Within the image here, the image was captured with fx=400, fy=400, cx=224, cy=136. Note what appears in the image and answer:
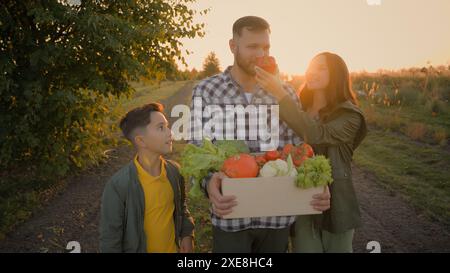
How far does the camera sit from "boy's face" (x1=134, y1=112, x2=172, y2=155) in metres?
3.61

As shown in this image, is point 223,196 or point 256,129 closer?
point 223,196

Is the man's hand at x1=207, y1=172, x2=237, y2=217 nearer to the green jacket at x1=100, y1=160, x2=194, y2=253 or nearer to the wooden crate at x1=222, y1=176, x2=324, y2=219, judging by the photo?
the wooden crate at x1=222, y1=176, x2=324, y2=219

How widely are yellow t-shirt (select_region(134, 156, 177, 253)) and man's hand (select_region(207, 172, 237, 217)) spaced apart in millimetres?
986

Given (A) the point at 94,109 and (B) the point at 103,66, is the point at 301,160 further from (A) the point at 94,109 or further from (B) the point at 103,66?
(A) the point at 94,109

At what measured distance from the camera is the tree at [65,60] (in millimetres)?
6859

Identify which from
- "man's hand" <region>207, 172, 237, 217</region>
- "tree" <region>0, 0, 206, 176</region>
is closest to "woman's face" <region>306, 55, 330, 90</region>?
"man's hand" <region>207, 172, 237, 217</region>

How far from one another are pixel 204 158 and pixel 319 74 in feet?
5.19

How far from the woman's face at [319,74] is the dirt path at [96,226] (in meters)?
3.38

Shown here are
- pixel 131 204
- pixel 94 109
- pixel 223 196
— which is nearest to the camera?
pixel 223 196

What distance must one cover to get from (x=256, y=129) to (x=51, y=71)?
5.69 m

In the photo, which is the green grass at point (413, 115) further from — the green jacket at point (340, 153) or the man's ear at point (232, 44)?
the man's ear at point (232, 44)

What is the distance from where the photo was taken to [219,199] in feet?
8.63

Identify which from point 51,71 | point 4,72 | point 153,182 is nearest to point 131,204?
point 153,182
